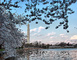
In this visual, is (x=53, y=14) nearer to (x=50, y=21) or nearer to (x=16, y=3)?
(x=50, y=21)

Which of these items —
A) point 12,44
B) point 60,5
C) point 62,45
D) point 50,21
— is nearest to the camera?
point 60,5

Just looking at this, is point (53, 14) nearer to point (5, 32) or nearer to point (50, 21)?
point (50, 21)

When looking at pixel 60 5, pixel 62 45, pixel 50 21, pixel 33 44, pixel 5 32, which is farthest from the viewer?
pixel 62 45

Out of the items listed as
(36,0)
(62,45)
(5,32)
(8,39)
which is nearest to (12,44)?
(8,39)

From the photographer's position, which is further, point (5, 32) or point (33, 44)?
point (33, 44)

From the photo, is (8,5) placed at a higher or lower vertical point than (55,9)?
higher

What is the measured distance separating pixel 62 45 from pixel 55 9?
182 m

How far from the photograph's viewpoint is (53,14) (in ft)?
19.1

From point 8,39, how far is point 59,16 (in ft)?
21.1

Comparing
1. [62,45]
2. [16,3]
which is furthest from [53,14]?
[62,45]

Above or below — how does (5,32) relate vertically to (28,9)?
below

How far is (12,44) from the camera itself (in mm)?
11703

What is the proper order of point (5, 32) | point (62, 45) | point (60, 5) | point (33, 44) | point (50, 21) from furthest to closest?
point (62, 45)
point (33, 44)
point (5, 32)
point (50, 21)
point (60, 5)

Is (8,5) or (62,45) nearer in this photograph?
(8,5)
